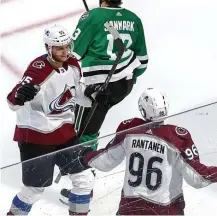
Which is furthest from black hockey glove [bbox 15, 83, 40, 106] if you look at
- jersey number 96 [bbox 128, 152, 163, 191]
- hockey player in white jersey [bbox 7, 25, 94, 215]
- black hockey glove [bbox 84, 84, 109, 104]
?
jersey number 96 [bbox 128, 152, 163, 191]

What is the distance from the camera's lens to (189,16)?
19.1 feet

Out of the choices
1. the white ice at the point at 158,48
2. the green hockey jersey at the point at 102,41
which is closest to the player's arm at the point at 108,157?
the green hockey jersey at the point at 102,41

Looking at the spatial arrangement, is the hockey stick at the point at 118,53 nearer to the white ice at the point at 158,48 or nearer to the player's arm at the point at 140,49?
the player's arm at the point at 140,49

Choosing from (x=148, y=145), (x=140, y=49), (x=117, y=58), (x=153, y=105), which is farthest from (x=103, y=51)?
(x=148, y=145)

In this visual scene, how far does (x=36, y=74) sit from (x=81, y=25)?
0.71 metres

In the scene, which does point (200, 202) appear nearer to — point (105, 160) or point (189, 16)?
point (105, 160)

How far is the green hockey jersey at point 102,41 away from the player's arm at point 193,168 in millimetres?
1485

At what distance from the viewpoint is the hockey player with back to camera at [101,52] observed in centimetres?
455

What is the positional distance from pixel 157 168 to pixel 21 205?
46cm

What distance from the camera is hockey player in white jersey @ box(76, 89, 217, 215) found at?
3094 mm

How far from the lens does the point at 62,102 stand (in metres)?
4.02

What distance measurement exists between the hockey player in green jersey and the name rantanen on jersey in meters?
1.19

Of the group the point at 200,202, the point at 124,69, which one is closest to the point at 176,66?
the point at 124,69

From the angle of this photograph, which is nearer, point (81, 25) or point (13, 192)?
point (13, 192)
